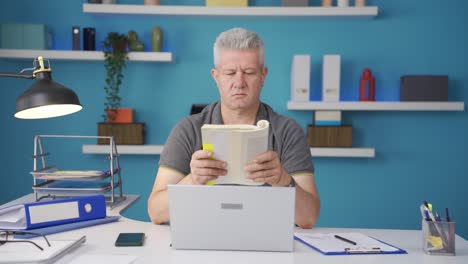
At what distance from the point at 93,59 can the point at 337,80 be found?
1.60 metres

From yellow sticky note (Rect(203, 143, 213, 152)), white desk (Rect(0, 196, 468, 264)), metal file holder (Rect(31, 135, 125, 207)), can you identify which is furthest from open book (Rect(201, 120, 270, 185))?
metal file holder (Rect(31, 135, 125, 207))

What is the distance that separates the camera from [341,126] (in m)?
3.52

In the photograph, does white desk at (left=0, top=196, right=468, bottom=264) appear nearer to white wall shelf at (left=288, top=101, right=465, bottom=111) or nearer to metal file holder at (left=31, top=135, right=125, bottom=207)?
metal file holder at (left=31, top=135, right=125, bottom=207)

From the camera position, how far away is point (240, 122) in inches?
87.3

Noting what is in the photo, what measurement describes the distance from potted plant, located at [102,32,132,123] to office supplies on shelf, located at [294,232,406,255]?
213 centimetres

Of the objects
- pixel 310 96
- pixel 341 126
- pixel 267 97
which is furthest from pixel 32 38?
pixel 341 126

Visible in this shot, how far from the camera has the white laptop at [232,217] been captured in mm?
1483

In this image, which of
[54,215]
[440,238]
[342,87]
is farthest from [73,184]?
[342,87]

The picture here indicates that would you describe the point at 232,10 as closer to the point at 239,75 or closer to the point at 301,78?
the point at 301,78

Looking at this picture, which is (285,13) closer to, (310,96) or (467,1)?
(310,96)

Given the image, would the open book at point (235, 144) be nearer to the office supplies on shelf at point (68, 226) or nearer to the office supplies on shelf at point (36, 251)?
the office supplies on shelf at point (36, 251)

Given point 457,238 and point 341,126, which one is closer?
point 457,238

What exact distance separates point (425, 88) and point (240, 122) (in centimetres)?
177

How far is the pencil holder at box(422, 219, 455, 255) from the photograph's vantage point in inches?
62.1
